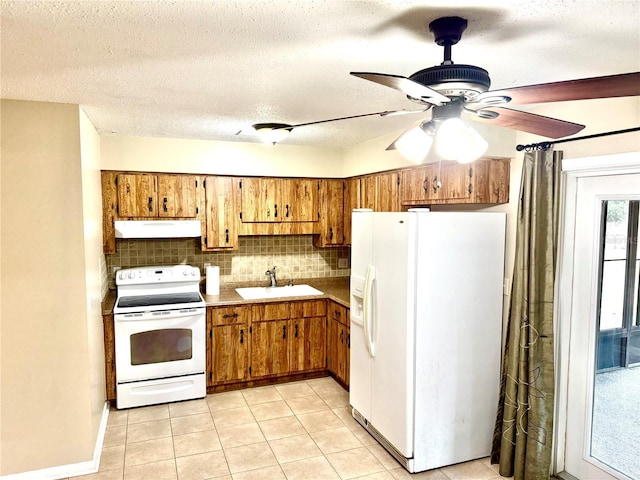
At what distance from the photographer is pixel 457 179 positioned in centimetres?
342

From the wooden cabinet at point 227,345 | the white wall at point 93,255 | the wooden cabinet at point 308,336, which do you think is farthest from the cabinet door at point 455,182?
the white wall at point 93,255

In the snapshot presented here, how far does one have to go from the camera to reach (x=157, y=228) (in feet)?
14.1

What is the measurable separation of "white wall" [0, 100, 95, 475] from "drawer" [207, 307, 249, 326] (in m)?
1.34

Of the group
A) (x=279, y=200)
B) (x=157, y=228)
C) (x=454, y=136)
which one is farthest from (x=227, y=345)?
(x=454, y=136)

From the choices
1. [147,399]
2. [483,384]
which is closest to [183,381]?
[147,399]

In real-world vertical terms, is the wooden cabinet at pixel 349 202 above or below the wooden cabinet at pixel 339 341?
above

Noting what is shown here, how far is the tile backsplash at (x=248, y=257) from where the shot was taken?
464 centimetres

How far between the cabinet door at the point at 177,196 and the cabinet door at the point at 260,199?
1.67 ft

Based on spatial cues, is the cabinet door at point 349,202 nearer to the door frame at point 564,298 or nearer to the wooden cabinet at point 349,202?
the wooden cabinet at point 349,202

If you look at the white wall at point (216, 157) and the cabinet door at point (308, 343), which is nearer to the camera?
the white wall at point (216, 157)

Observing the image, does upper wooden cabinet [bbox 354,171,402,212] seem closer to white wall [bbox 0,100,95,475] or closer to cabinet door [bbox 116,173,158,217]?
cabinet door [bbox 116,173,158,217]

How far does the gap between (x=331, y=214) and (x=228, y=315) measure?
1586 millimetres

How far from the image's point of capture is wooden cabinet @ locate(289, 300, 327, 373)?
15.0 ft

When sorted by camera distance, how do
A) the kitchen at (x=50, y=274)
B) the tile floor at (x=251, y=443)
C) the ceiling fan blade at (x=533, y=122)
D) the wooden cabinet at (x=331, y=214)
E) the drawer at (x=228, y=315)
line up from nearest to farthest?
the ceiling fan blade at (x=533, y=122), the kitchen at (x=50, y=274), the tile floor at (x=251, y=443), the drawer at (x=228, y=315), the wooden cabinet at (x=331, y=214)
